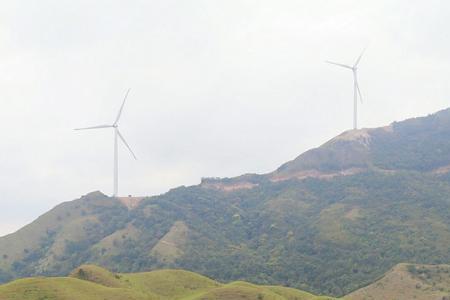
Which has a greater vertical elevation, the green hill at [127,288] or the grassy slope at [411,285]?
the green hill at [127,288]

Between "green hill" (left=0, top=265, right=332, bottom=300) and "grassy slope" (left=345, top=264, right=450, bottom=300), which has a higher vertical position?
"green hill" (left=0, top=265, right=332, bottom=300)

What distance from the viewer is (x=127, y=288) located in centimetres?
11381

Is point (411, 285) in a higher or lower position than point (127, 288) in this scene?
lower

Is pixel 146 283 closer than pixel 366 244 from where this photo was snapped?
Yes

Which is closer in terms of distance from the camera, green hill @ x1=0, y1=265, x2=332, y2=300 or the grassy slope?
green hill @ x1=0, y1=265, x2=332, y2=300

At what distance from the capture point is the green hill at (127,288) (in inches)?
3873

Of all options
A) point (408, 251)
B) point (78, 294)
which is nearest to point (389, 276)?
point (408, 251)

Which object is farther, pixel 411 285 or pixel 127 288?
pixel 411 285

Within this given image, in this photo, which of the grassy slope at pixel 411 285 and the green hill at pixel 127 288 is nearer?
the green hill at pixel 127 288

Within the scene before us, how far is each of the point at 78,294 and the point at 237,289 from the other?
81.3 ft

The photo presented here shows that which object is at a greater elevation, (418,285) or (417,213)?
(417,213)

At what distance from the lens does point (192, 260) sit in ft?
624

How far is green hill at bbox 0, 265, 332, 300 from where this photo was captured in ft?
323

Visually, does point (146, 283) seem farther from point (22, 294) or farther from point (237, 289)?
point (22, 294)
